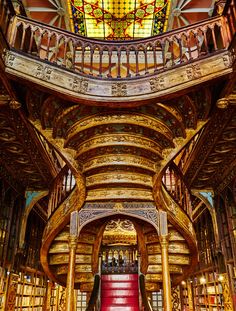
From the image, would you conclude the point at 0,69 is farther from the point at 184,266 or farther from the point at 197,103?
the point at 184,266

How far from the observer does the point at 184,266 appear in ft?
17.8

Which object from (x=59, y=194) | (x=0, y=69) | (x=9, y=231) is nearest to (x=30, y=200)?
(x=9, y=231)

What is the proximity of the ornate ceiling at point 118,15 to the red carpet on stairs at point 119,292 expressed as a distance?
654 centimetres

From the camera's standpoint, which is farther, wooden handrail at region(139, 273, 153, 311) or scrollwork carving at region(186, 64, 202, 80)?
wooden handrail at region(139, 273, 153, 311)

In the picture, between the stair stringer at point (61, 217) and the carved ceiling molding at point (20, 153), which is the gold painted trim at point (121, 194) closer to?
the stair stringer at point (61, 217)

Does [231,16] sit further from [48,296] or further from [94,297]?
[48,296]

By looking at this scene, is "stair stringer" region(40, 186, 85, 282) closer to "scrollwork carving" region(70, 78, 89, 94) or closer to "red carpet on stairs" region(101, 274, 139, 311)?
"red carpet on stairs" region(101, 274, 139, 311)

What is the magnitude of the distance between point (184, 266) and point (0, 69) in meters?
4.64

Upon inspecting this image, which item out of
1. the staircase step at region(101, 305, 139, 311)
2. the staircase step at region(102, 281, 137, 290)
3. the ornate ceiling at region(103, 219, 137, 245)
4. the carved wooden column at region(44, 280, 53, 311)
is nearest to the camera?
the staircase step at region(101, 305, 139, 311)

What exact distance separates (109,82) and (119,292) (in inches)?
164

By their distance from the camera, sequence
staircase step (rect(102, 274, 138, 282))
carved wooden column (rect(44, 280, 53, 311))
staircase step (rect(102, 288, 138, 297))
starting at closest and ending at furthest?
1. staircase step (rect(102, 288, 138, 297))
2. staircase step (rect(102, 274, 138, 282))
3. carved wooden column (rect(44, 280, 53, 311))

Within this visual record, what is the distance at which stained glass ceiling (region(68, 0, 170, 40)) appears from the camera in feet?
26.4

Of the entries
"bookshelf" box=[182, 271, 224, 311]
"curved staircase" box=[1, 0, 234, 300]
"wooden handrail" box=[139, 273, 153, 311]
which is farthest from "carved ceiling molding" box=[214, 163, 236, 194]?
"wooden handrail" box=[139, 273, 153, 311]

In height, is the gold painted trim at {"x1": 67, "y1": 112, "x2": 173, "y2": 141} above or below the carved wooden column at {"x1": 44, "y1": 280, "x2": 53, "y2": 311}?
above
